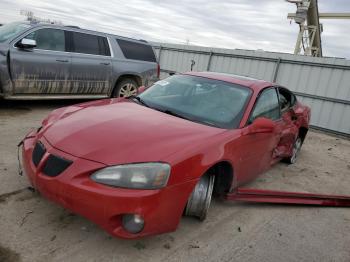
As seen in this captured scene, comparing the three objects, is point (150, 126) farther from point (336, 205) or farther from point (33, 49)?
point (33, 49)

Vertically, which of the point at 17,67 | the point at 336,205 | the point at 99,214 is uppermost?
the point at 17,67

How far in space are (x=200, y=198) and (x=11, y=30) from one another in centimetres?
564

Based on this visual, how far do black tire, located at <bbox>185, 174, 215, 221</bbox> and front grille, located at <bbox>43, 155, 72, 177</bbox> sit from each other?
44.5 inches

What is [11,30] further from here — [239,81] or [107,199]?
[107,199]

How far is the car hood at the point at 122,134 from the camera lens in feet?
8.85

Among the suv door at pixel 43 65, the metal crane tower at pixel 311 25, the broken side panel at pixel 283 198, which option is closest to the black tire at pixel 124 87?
the suv door at pixel 43 65

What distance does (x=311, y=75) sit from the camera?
11.2 metres

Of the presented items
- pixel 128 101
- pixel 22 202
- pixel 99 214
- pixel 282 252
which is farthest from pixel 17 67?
pixel 282 252

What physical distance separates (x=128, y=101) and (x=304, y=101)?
8.81 meters

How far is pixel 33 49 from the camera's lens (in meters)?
6.71

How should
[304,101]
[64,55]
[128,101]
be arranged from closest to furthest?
[128,101], [64,55], [304,101]

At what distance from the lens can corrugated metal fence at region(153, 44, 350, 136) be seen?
10.6 m

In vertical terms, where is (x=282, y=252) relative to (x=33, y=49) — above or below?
below

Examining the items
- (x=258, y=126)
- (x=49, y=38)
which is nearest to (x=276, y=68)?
(x=49, y=38)
